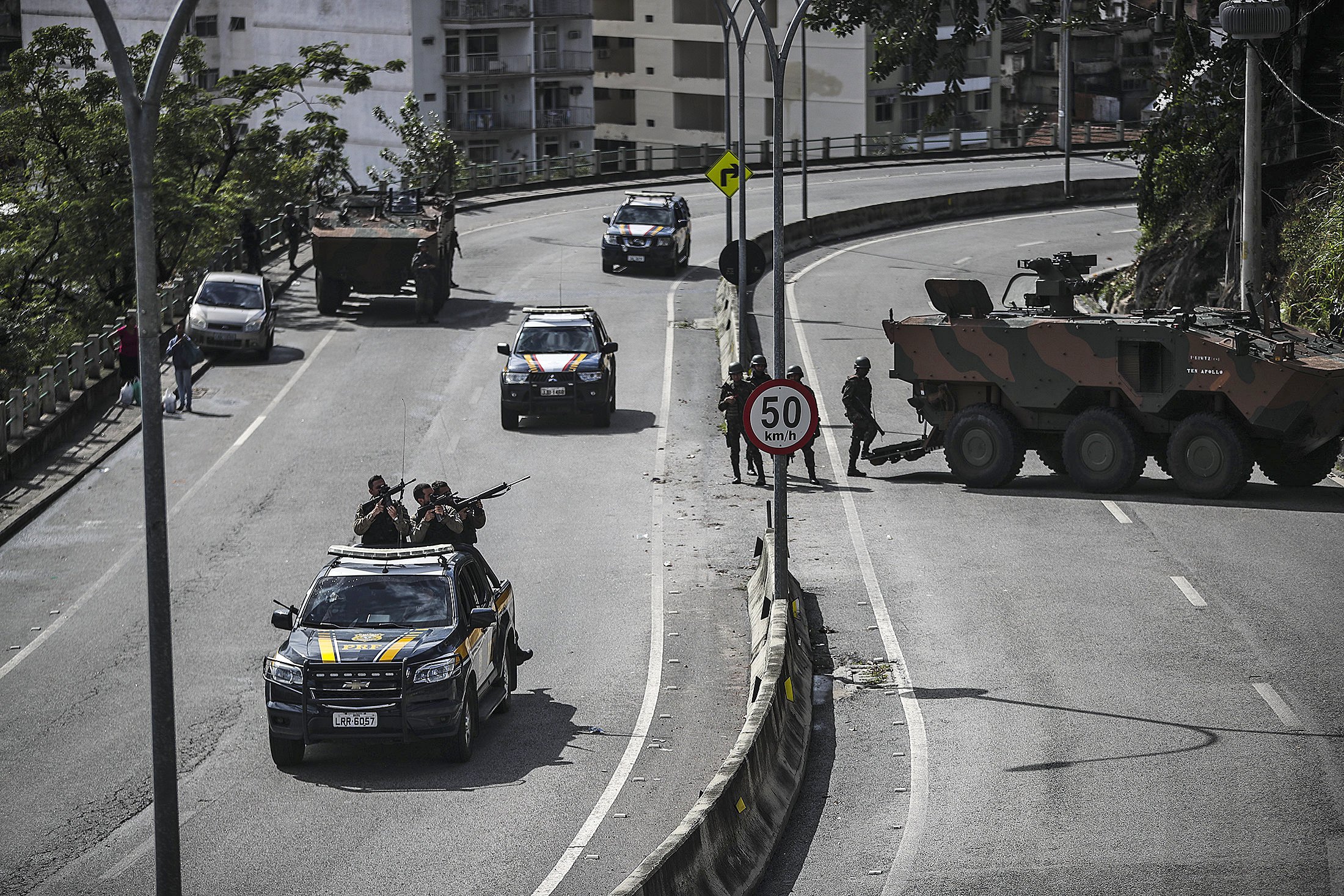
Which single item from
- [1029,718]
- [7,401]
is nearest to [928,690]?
[1029,718]

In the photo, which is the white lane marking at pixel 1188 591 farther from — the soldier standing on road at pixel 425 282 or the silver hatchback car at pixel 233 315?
the soldier standing on road at pixel 425 282

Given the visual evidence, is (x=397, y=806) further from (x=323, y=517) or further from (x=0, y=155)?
(x=0, y=155)

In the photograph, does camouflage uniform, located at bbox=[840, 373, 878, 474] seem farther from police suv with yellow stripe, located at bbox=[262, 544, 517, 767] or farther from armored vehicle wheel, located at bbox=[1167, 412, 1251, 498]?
police suv with yellow stripe, located at bbox=[262, 544, 517, 767]

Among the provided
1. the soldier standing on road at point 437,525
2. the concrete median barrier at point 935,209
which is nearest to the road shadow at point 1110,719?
the soldier standing on road at point 437,525

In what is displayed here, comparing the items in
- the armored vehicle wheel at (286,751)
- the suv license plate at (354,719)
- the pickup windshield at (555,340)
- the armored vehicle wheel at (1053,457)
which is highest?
the pickup windshield at (555,340)

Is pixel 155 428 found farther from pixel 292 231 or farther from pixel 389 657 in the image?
pixel 292 231

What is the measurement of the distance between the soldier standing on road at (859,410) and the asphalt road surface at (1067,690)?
0.58 metres

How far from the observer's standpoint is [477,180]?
61.0m

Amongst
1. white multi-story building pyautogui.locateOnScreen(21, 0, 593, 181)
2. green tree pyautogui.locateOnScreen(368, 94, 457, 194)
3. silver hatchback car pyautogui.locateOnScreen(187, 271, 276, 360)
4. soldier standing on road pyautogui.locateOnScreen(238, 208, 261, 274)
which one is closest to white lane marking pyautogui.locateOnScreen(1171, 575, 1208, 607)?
silver hatchback car pyautogui.locateOnScreen(187, 271, 276, 360)

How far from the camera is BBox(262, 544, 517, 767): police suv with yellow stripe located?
14.5m

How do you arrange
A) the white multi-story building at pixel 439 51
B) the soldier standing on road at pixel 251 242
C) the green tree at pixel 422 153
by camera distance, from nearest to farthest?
the soldier standing on road at pixel 251 242 → the green tree at pixel 422 153 → the white multi-story building at pixel 439 51

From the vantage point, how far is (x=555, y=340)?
98.7ft

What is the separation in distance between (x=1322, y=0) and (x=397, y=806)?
25.3m

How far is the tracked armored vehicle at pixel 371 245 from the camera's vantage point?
3797 centimetres
